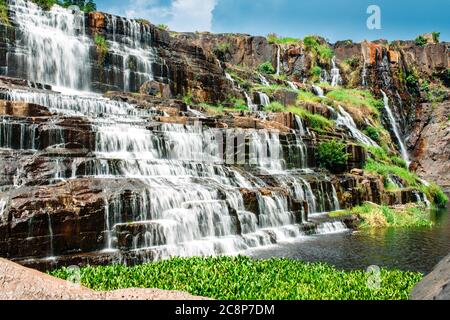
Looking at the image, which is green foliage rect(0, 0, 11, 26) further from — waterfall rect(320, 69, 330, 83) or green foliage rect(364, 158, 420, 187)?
waterfall rect(320, 69, 330, 83)

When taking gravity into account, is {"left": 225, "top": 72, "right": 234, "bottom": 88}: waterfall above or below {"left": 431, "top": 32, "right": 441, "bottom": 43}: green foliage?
below

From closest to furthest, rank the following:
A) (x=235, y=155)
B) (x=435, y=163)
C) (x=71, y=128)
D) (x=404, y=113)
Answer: (x=71, y=128) → (x=235, y=155) → (x=435, y=163) → (x=404, y=113)

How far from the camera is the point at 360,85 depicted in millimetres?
47719

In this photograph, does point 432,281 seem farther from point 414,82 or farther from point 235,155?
point 414,82

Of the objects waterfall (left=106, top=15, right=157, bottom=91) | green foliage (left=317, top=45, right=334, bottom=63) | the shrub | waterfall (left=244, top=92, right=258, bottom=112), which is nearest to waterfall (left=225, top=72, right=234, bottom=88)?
waterfall (left=244, top=92, right=258, bottom=112)

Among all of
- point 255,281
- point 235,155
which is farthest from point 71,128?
point 255,281

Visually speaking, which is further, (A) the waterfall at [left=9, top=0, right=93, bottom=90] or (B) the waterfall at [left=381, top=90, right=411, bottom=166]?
(B) the waterfall at [left=381, top=90, right=411, bottom=166]

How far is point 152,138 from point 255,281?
36.8 ft

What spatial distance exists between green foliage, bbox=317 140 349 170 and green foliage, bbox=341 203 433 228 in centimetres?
316

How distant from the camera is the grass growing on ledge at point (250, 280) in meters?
7.38

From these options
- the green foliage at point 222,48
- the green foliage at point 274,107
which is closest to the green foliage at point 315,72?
the green foliage at point 222,48

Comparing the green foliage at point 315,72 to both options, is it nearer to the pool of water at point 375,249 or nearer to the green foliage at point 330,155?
the green foliage at point 330,155

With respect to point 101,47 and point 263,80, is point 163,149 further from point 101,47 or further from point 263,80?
point 263,80

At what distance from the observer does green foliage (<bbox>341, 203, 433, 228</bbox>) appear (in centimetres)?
1941
